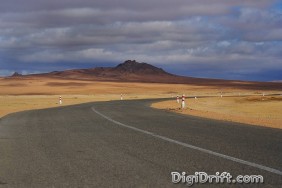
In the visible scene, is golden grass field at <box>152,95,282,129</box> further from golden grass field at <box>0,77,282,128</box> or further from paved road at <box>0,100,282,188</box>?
paved road at <box>0,100,282,188</box>

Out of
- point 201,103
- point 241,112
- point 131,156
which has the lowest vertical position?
point 201,103

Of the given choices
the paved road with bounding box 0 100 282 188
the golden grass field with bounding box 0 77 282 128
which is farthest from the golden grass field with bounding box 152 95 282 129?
the paved road with bounding box 0 100 282 188

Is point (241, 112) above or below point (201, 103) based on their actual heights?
above

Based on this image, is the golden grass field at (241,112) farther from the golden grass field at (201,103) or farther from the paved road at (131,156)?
the paved road at (131,156)

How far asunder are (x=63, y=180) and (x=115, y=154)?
2903 mm

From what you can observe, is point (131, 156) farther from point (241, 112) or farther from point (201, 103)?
point (201, 103)

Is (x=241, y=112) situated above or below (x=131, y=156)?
below

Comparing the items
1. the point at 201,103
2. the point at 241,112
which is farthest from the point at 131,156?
the point at 201,103

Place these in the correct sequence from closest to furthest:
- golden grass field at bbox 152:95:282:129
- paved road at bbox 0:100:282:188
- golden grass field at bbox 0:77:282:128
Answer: paved road at bbox 0:100:282:188 < golden grass field at bbox 152:95:282:129 < golden grass field at bbox 0:77:282:128

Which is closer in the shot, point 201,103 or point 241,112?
point 241,112

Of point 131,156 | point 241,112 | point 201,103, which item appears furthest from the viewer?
point 201,103

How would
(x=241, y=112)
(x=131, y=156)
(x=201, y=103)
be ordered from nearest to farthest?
(x=131, y=156) < (x=241, y=112) < (x=201, y=103)

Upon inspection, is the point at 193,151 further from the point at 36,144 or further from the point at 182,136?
the point at 36,144

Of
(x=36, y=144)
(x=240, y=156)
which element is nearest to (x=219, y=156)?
(x=240, y=156)
